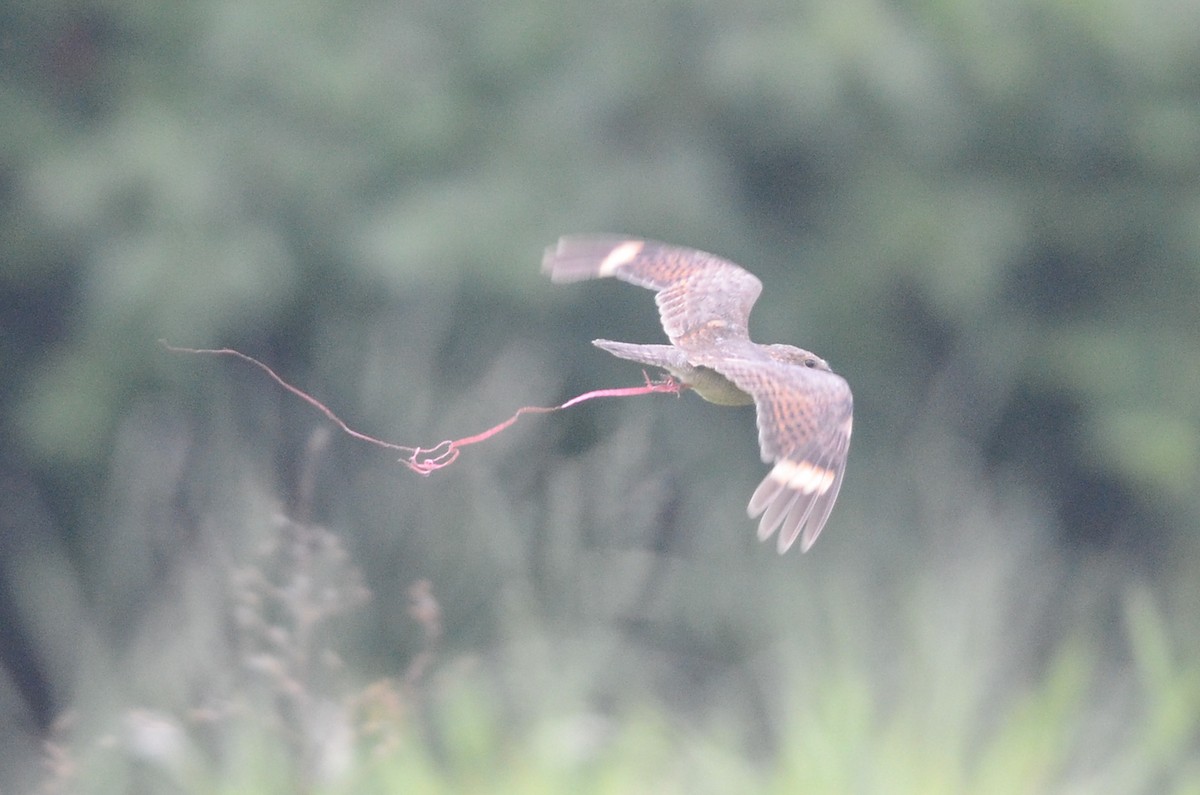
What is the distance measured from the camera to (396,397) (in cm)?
395

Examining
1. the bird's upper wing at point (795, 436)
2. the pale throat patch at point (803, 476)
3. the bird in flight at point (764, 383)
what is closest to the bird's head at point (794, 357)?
the bird in flight at point (764, 383)

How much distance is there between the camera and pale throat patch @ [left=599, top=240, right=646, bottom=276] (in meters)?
3.33

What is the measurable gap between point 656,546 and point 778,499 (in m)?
3.33

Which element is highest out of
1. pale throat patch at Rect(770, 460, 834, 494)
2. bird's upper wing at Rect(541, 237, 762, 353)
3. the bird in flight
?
bird's upper wing at Rect(541, 237, 762, 353)

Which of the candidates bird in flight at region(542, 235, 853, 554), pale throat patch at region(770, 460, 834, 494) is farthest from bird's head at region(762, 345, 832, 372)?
pale throat patch at region(770, 460, 834, 494)

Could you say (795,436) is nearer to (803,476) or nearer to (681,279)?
(803,476)

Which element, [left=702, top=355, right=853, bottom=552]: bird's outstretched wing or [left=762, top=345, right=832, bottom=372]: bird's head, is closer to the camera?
[left=702, top=355, right=853, bottom=552]: bird's outstretched wing

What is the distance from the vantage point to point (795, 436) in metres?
2.32

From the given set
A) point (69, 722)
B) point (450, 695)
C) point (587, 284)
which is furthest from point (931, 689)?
point (587, 284)

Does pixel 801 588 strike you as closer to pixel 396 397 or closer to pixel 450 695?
pixel 396 397

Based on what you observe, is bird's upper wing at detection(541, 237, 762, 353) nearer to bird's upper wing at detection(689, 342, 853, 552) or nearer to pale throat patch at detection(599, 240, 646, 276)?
pale throat patch at detection(599, 240, 646, 276)

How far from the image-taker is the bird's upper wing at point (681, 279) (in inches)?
113

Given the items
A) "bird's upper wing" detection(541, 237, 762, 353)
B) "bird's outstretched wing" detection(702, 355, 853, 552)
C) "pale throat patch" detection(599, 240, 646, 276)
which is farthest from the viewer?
"pale throat patch" detection(599, 240, 646, 276)

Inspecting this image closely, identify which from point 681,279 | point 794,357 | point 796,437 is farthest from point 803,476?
point 681,279
